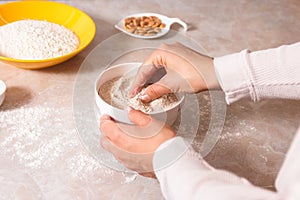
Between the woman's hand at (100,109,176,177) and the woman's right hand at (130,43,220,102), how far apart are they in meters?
0.11

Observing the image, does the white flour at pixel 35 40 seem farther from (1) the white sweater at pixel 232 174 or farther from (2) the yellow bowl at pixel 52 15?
(1) the white sweater at pixel 232 174

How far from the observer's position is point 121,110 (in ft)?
2.72

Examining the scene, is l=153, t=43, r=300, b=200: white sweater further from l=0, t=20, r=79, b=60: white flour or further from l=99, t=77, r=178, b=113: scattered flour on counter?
l=0, t=20, r=79, b=60: white flour

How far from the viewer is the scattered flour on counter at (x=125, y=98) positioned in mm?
869

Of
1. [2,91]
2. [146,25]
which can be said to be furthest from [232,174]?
[146,25]

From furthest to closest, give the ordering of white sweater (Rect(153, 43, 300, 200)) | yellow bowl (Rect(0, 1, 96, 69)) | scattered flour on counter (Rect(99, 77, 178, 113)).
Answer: yellow bowl (Rect(0, 1, 96, 69)) → scattered flour on counter (Rect(99, 77, 178, 113)) → white sweater (Rect(153, 43, 300, 200))

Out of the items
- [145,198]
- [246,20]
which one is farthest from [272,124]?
[246,20]

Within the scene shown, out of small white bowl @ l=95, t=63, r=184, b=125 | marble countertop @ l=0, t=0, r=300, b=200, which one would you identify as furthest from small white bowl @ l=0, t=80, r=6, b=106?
small white bowl @ l=95, t=63, r=184, b=125

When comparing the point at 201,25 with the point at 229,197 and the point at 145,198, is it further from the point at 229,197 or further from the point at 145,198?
the point at 229,197

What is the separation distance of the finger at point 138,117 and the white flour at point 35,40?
0.31 meters

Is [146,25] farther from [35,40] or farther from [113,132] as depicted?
[113,132]

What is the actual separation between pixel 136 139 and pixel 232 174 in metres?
0.19

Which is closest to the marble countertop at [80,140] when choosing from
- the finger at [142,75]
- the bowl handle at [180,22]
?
the bowl handle at [180,22]

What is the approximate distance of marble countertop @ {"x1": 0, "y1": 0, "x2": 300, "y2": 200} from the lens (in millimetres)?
800
